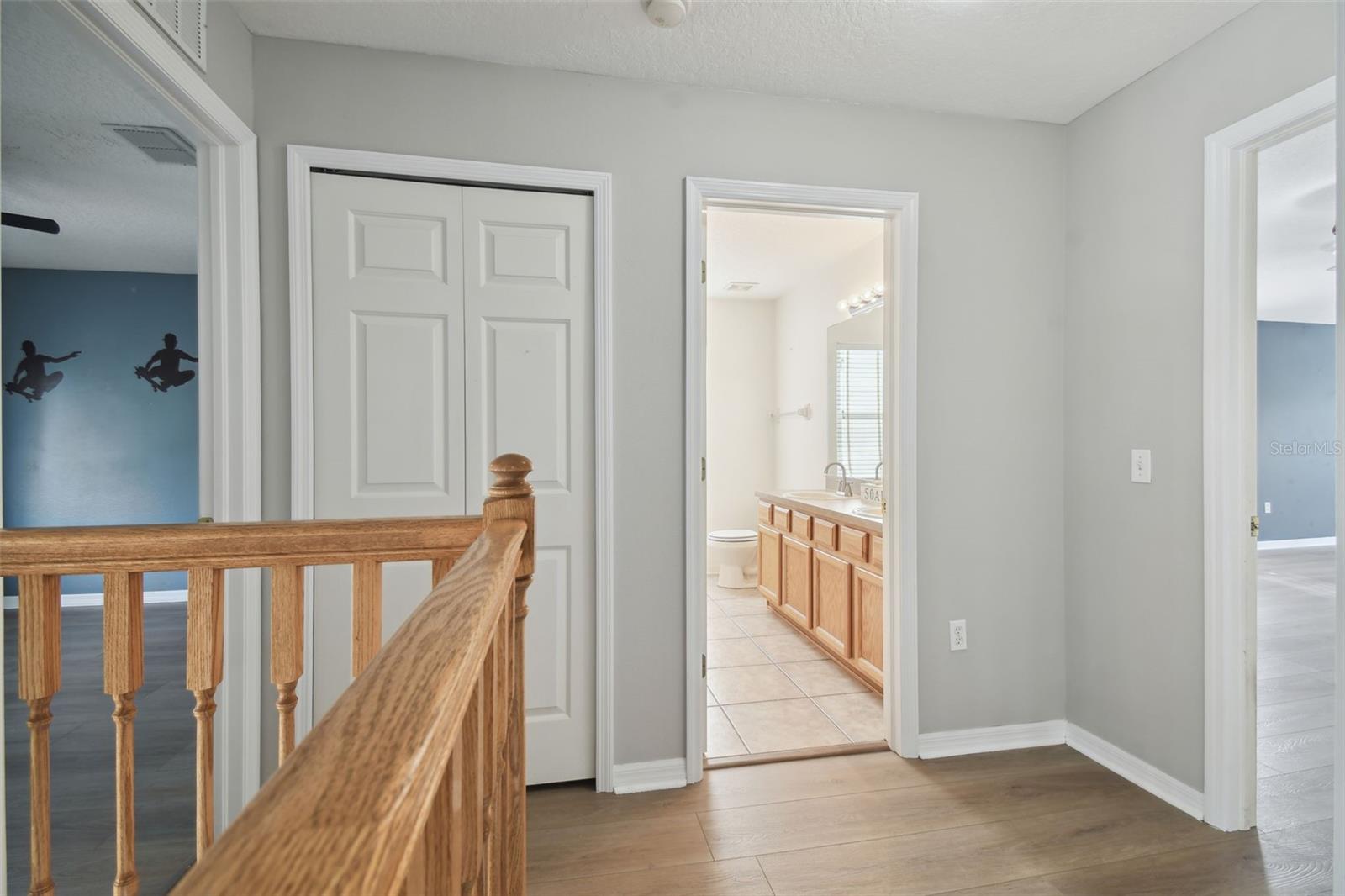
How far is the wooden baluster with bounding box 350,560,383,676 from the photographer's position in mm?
1081

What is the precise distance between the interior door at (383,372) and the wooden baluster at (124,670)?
112 cm

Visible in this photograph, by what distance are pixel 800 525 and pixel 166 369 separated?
4626 mm

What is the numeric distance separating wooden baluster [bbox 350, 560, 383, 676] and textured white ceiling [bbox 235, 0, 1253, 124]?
171 cm

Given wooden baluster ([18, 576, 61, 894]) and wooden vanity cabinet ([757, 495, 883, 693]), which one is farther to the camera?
wooden vanity cabinet ([757, 495, 883, 693])

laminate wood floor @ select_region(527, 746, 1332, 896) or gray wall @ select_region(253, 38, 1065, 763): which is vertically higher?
gray wall @ select_region(253, 38, 1065, 763)

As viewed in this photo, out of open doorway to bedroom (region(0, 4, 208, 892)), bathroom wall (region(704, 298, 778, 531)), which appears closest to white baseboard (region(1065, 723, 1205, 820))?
open doorway to bedroom (region(0, 4, 208, 892))

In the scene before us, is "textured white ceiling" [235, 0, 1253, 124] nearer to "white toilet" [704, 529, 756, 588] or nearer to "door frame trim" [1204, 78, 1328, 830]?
"door frame trim" [1204, 78, 1328, 830]

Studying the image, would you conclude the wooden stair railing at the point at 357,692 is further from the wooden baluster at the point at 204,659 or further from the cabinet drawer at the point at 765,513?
the cabinet drawer at the point at 765,513

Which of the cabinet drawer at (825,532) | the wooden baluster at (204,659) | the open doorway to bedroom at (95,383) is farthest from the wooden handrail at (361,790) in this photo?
the cabinet drawer at (825,532)

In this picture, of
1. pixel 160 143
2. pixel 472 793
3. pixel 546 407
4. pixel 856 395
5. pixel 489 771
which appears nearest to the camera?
pixel 472 793

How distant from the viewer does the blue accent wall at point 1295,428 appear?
22.4ft

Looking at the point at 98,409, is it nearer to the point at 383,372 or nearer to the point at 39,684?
the point at 383,372

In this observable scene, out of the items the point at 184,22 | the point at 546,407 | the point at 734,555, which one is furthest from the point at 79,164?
the point at 734,555

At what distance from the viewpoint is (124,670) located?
0.99 m
